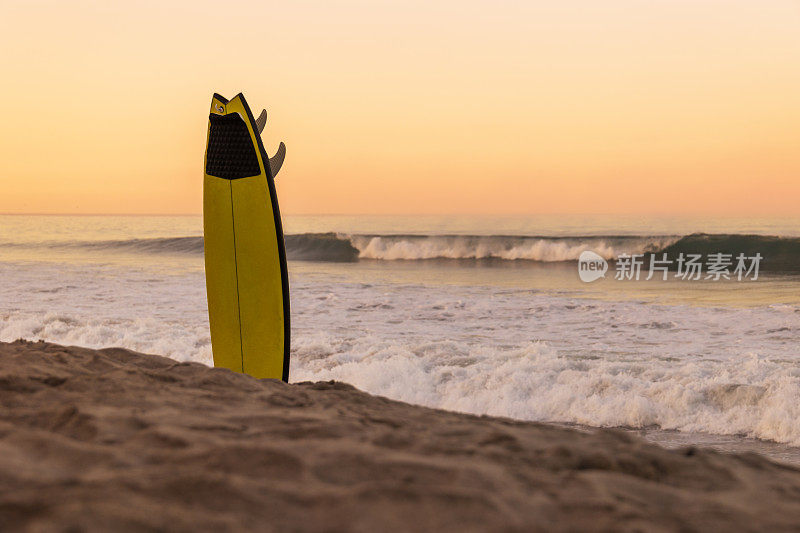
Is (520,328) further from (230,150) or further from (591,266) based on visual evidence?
(591,266)

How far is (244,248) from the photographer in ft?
16.7

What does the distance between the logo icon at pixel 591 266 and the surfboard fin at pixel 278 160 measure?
9123 millimetres

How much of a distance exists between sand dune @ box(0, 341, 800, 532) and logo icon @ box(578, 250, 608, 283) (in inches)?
460

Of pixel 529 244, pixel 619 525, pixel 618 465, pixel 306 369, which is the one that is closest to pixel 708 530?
pixel 619 525

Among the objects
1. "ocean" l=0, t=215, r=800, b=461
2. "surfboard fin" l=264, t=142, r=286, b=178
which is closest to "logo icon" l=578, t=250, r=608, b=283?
"ocean" l=0, t=215, r=800, b=461

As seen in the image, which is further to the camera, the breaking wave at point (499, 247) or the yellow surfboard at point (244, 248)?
the breaking wave at point (499, 247)

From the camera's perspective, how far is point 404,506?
4.07ft

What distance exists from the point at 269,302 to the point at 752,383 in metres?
3.75

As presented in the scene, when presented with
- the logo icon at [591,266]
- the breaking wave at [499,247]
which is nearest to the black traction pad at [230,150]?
the logo icon at [591,266]

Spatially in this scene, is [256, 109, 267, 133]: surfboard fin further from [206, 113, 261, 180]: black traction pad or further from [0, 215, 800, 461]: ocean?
[0, 215, 800, 461]: ocean

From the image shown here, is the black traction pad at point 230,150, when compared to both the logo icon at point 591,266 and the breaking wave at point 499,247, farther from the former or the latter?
the breaking wave at point 499,247

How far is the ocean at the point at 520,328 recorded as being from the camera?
4.80 meters

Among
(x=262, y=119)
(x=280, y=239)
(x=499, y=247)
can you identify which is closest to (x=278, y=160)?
(x=262, y=119)

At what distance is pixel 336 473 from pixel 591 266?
15.5 metres
